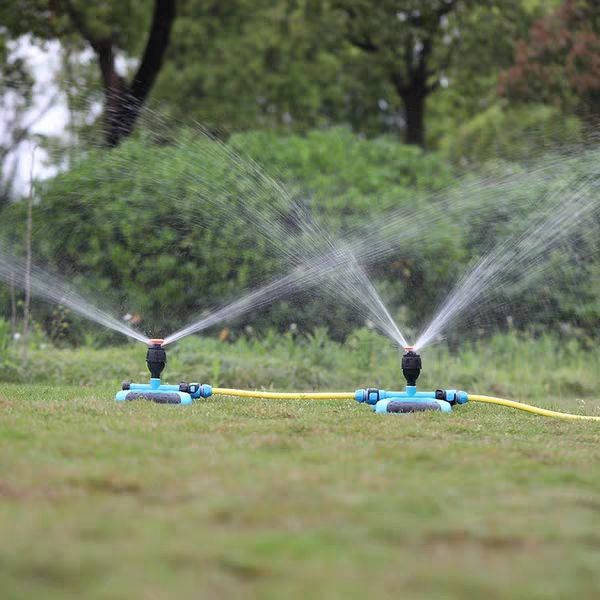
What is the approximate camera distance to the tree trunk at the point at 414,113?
57.0 ft

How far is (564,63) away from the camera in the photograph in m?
12.6

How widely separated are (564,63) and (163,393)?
914 centimetres

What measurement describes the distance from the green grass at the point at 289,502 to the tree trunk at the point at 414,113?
40.9 feet

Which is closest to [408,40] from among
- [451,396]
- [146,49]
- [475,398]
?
[146,49]

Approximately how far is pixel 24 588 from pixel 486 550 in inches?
46.2

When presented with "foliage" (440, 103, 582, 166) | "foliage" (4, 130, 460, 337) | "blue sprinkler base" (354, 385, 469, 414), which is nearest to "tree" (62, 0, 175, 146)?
"foliage" (4, 130, 460, 337)

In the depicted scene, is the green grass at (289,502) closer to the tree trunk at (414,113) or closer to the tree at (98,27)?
the tree at (98,27)

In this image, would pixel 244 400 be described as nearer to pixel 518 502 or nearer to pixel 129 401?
pixel 129 401

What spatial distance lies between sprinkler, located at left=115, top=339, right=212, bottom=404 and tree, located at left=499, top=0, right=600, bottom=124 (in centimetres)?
820

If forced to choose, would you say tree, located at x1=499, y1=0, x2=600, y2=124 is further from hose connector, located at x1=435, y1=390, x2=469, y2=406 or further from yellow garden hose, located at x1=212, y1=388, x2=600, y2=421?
hose connector, located at x1=435, y1=390, x2=469, y2=406

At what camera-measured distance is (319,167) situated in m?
10.3

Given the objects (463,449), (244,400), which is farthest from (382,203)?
(463,449)

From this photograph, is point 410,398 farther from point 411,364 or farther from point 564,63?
point 564,63

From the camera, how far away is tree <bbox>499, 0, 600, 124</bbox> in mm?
11852
